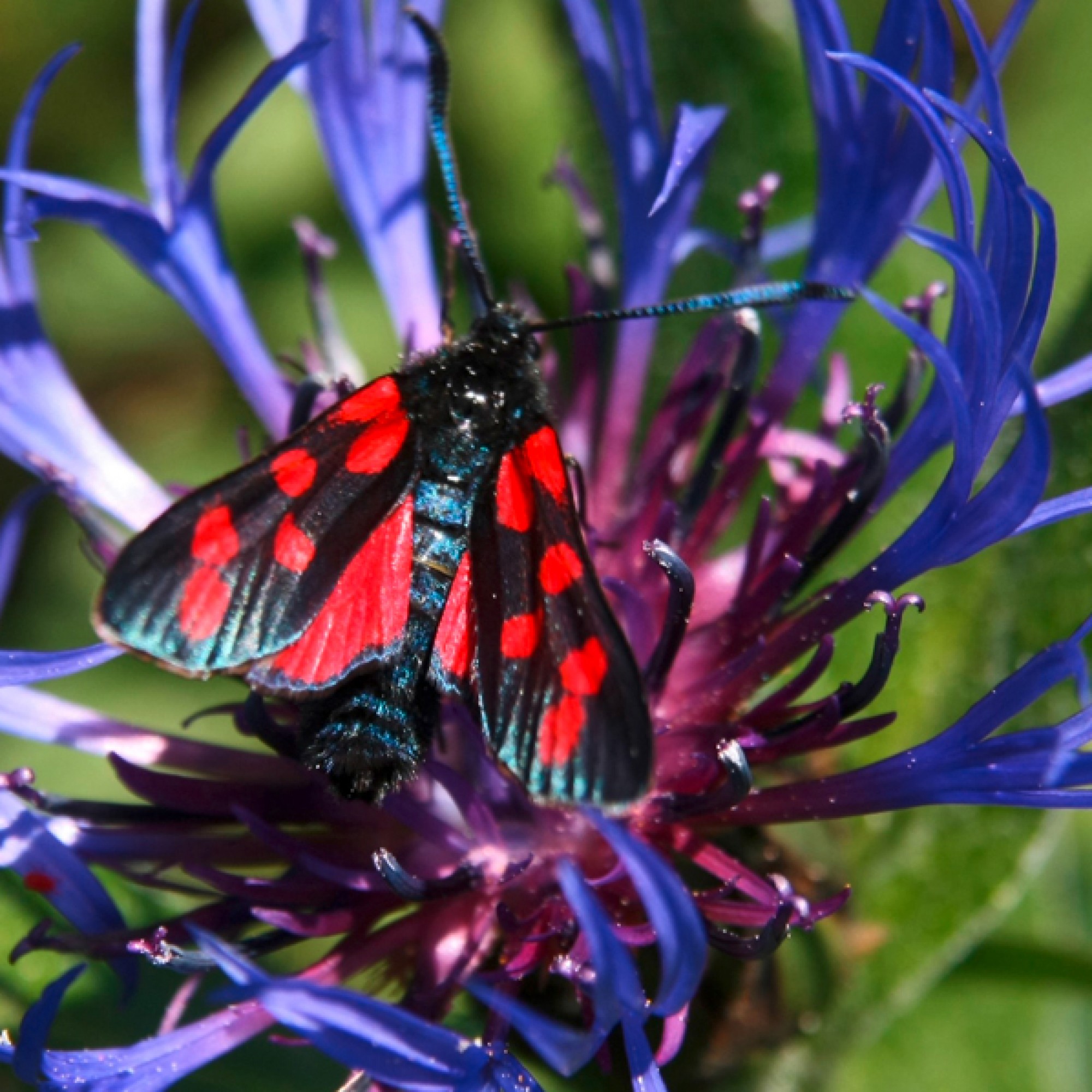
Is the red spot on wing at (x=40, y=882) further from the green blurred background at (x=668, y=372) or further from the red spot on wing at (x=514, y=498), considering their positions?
the red spot on wing at (x=514, y=498)

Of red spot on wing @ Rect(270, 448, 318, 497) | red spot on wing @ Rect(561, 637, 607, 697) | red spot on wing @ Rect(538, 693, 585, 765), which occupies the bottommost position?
red spot on wing @ Rect(538, 693, 585, 765)

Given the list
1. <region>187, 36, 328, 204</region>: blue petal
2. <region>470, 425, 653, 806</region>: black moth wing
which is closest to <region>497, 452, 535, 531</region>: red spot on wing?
<region>470, 425, 653, 806</region>: black moth wing

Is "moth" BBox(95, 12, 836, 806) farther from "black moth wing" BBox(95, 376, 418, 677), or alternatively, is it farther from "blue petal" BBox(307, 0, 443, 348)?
"blue petal" BBox(307, 0, 443, 348)

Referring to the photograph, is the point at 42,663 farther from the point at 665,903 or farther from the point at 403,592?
the point at 665,903

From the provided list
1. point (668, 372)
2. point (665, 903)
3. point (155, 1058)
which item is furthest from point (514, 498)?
point (668, 372)

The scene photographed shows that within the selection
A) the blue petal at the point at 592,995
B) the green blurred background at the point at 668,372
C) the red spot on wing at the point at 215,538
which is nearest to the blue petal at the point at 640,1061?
the blue petal at the point at 592,995

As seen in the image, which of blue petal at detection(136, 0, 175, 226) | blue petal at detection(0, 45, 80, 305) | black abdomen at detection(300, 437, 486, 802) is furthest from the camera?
blue petal at detection(136, 0, 175, 226)

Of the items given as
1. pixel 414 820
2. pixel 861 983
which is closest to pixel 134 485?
pixel 414 820
